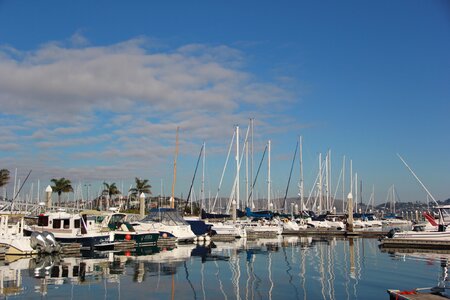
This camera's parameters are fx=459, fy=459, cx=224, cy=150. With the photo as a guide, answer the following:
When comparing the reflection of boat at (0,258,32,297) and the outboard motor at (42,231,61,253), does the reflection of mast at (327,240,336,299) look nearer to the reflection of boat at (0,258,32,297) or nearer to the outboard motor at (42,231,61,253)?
the reflection of boat at (0,258,32,297)

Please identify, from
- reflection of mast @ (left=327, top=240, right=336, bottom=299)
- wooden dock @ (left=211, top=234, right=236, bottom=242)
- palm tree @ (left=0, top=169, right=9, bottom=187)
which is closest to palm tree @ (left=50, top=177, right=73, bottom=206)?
palm tree @ (left=0, top=169, right=9, bottom=187)

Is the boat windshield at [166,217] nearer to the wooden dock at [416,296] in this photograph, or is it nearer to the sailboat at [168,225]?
the sailboat at [168,225]

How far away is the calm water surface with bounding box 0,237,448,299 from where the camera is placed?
20.1m

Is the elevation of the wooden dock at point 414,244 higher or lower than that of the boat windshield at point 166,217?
lower

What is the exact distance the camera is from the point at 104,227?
153 ft

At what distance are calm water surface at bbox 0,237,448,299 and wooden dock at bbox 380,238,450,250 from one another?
803 centimetres

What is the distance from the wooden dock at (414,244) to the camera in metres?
44.5

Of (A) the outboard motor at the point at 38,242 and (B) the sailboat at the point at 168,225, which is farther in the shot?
(B) the sailboat at the point at 168,225

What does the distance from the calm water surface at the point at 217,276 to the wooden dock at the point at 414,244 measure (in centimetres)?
803

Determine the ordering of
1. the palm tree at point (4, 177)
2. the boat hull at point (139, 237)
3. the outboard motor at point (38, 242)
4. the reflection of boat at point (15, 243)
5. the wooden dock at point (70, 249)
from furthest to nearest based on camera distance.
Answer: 1. the palm tree at point (4, 177)
2. the boat hull at point (139, 237)
3. the wooden dock at point (70, 249)
4. the outboard motor at point (38, 242)
5. the reflection of boat at point (15, 243)

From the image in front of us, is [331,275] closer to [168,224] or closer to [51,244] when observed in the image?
[51,244]

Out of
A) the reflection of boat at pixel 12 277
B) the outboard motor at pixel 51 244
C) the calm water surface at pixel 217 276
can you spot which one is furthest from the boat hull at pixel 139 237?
the reflection of boat at pixel 12 277

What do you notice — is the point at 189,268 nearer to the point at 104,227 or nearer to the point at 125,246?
the point at 125,246

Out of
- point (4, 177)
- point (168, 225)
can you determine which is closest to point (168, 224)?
point (168, 225)
